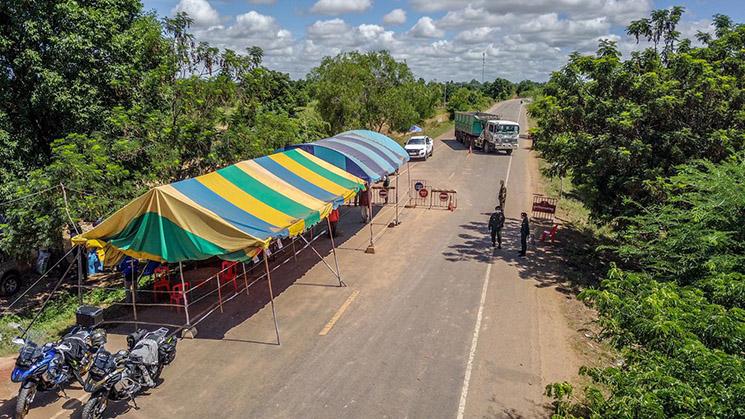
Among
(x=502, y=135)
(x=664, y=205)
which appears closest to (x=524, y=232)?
(x=664, y=205)

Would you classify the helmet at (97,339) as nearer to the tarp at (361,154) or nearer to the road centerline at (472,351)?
the road centerline at (472,351)

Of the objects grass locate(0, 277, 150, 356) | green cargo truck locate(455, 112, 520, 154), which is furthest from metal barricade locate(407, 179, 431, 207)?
green cargo truck locate(455, 112, 520, 154)

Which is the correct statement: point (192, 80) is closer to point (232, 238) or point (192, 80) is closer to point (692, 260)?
point (232, 238)

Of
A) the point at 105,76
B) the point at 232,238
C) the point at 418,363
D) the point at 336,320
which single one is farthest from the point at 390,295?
the point at 105,76

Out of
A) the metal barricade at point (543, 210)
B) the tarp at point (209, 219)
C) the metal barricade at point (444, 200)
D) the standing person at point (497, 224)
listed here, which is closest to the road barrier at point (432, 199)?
the metal barricade at point (444, 200)

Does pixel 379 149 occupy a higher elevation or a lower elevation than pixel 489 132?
lower

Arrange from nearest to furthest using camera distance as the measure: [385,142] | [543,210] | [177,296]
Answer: [177,296], [543,210], [385,142]

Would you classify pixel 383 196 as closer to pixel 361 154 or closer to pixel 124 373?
pixel 361 154
